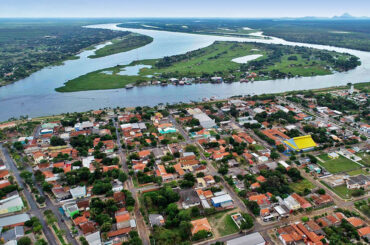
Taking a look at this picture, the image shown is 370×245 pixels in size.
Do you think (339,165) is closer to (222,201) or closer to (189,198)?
(222,201)

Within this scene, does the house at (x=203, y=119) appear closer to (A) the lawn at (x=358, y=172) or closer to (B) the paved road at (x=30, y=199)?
(A) the lawn at (x=358, y=172)

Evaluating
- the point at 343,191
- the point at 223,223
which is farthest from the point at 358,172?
the point at 223,223

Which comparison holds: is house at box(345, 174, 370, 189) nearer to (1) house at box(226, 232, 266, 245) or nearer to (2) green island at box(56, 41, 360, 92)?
(1) house at box(226, 232, 266, 245)

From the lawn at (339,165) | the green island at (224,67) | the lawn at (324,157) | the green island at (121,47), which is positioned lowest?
the lawn at (339,165)

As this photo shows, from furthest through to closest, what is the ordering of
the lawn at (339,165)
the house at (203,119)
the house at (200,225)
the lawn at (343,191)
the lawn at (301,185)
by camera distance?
1. the house at (203,119)
2. the lawn at (339,165)
3. the lawn at (301,185)
4. the lawn at (343,191)
5. the house at (200,225)

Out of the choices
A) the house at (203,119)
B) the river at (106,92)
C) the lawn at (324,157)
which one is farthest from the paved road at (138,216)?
the river at (106,92)

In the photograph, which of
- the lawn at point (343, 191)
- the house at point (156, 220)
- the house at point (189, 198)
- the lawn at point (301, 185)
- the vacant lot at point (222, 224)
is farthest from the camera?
the lawn at point (301, 185)

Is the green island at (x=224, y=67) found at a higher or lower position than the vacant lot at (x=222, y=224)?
higher

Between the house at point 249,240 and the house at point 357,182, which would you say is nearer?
the house at point 249,240
